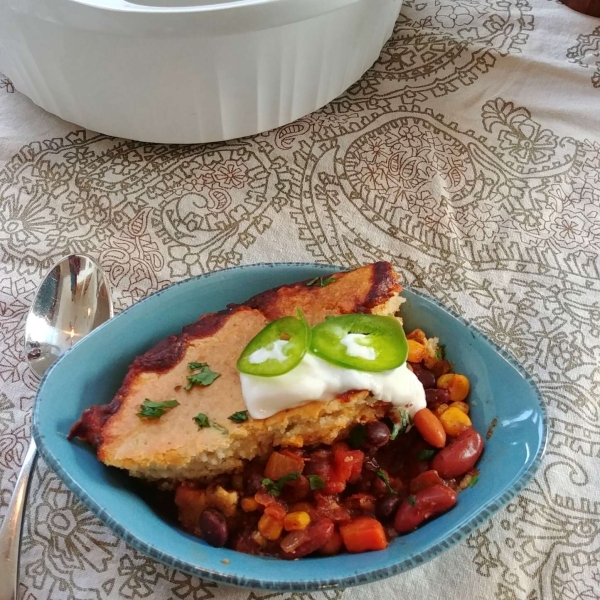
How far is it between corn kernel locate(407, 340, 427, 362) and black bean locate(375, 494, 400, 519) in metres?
0.30

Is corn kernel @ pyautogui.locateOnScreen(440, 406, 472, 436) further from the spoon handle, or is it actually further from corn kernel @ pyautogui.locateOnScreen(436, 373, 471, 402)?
the spoon handle

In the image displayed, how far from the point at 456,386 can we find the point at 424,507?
0.30 m

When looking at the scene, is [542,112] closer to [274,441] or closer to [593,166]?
[593,166]

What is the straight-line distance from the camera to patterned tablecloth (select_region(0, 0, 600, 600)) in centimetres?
135

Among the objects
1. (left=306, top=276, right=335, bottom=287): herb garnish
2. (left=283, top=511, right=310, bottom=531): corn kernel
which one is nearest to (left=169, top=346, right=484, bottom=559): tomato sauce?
(left=283, top=511, right=310, bottom=531): corn kernel

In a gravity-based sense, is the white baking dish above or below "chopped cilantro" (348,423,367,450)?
above

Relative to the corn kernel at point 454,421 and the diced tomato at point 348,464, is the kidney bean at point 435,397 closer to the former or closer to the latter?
the corn kernel at point 454,421

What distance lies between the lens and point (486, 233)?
78.5 inches

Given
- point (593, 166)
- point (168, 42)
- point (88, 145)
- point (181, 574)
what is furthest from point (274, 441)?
point (593, 166)

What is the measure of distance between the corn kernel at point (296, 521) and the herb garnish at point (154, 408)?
310 millimetres

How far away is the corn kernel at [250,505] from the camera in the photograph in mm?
1239

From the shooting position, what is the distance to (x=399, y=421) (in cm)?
133

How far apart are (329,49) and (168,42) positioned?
0.52m

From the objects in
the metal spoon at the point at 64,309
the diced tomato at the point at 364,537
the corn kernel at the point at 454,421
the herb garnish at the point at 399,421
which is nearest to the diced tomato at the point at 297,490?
the diced tomato at the point at 364,537
